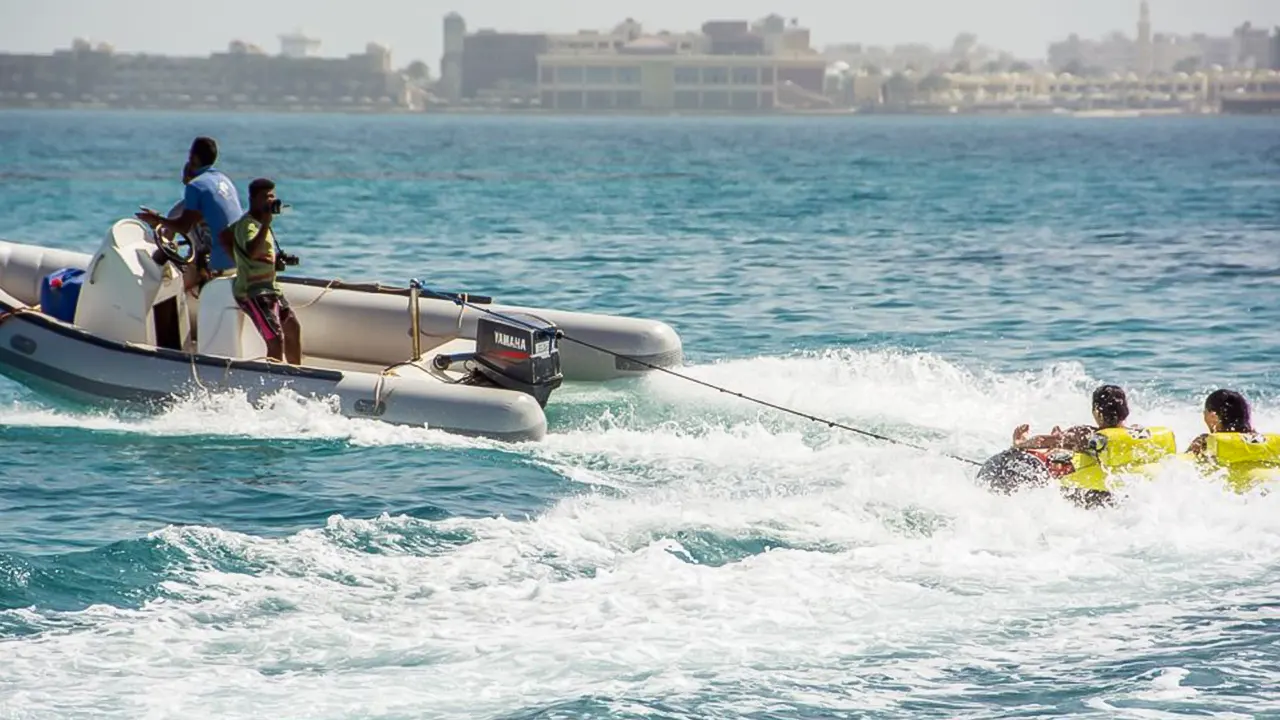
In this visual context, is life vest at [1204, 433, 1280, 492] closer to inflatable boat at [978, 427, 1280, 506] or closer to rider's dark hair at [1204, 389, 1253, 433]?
inflatable boat at [978, 427, 1280, 506]

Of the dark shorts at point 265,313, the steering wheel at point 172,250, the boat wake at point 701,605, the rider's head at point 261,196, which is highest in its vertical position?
the rider's head at point 261,196

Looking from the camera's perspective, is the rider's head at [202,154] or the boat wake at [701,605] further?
the rider's head at [202,154]

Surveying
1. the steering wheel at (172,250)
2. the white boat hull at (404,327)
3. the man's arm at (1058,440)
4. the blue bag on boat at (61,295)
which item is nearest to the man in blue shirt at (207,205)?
the steering wheel at (172,250)

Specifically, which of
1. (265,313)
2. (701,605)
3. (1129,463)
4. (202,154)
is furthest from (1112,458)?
(202,154)

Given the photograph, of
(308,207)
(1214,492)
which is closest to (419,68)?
(308,207)

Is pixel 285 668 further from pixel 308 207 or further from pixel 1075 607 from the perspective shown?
pixel 308 207

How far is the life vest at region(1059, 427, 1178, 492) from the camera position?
9055 millimetres

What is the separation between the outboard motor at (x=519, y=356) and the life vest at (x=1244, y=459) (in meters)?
4.32

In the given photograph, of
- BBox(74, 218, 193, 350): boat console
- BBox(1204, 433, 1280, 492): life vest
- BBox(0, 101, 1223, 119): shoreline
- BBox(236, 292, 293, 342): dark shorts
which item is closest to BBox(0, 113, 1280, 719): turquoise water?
BBox(1204, 433, 1280, 492): life vest

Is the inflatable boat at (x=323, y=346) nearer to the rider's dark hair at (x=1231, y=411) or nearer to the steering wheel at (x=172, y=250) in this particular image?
the steering wheel at (x=172, y=250)

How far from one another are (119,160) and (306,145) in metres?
18.7

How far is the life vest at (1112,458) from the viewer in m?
9.05

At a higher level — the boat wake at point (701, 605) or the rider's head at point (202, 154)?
the rider's head at point (202, 154)

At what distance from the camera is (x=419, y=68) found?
193 m
